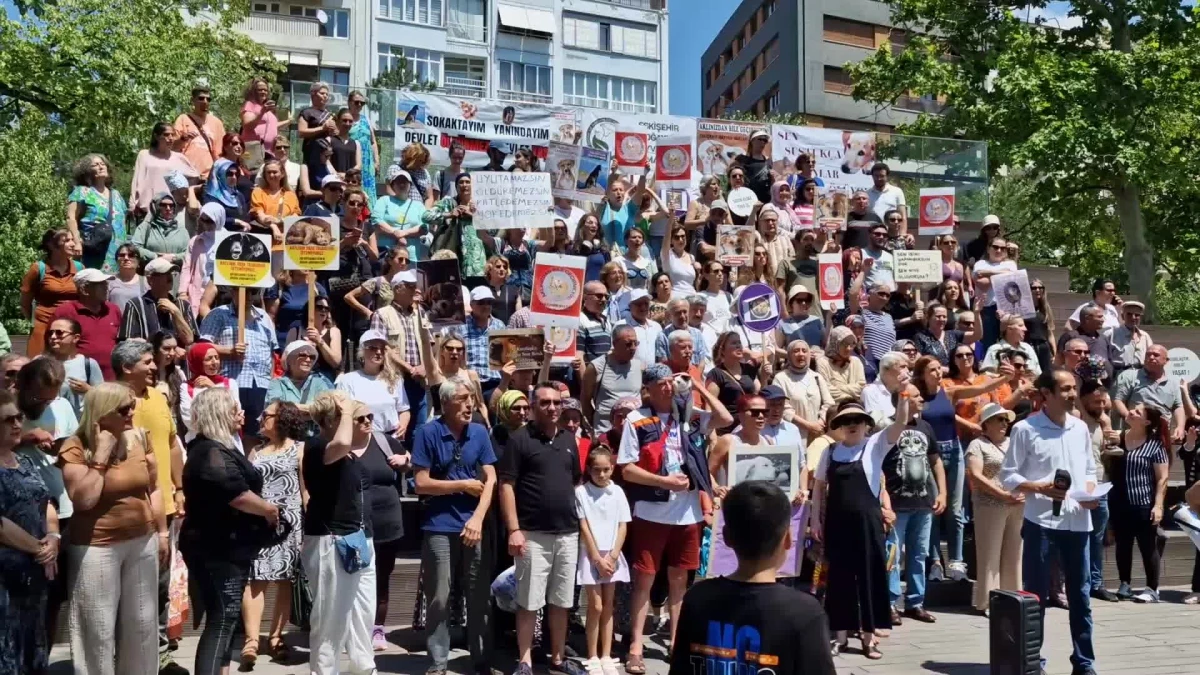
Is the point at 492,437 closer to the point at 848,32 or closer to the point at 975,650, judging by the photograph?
the point at 975,650

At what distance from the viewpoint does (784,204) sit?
16531mm

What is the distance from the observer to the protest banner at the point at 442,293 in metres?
11.6

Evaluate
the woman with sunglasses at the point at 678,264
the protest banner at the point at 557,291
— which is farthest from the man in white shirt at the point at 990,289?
the protest banner at the point at 557,291

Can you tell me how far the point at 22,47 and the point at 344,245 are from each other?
1449 cm

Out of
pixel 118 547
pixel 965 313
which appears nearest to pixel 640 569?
pixel 118 547

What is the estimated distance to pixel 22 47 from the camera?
24.0 metres

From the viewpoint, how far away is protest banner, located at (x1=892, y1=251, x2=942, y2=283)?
15.1m

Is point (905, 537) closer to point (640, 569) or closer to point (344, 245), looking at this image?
point (640, 569)

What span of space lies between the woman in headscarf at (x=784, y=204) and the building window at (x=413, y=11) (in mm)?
48105

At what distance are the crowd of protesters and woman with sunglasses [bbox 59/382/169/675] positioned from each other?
0.02 metres

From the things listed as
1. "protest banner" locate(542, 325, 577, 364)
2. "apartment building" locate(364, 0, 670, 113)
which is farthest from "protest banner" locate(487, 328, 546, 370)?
"apartment building" locate(364, 0, 670, 113)

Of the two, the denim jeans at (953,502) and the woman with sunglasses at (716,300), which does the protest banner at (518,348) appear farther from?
the denim jeans at (953,502)

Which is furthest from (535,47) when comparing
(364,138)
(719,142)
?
(364,138)

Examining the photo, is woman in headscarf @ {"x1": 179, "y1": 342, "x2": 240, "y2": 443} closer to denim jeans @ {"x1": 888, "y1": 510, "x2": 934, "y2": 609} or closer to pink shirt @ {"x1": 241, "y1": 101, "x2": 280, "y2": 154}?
denim jeans @ {"x1": 888, "y1": 510, "x2": 934, "y2": 609}
